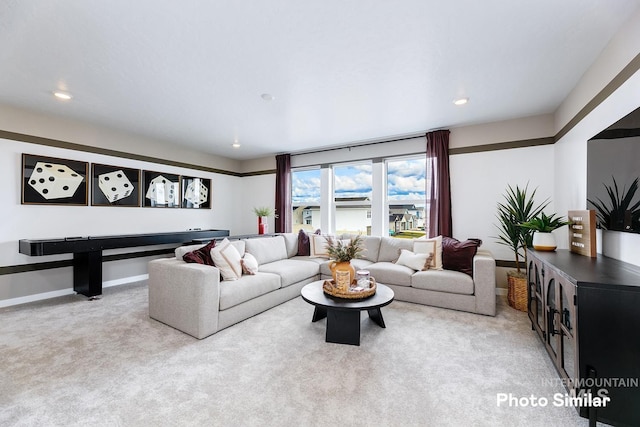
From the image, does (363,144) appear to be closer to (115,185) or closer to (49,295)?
(115,185)

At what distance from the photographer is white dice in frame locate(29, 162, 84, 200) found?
369 centimetres

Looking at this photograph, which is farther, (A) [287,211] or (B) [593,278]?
(A) [287,211]

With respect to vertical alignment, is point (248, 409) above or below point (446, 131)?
below

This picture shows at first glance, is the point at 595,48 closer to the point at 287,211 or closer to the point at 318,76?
the point at 318,76

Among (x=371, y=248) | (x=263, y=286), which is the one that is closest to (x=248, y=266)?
(x=263, y=286)

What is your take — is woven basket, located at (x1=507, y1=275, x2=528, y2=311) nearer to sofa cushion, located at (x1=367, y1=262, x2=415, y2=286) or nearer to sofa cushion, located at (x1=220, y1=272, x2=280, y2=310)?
sofa cushion, located at (x1=367, y1=262, x2=415, y2=286)

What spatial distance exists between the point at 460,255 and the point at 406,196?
165 centimetres

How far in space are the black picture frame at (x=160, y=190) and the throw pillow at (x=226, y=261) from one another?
2.62 metres

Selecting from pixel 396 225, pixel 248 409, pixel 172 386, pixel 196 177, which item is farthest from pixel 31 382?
pixel 396 225

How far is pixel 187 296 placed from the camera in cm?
264

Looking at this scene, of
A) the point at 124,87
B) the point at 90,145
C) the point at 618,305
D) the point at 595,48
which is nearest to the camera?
the point at 618,305

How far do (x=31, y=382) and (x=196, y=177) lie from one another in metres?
4.31

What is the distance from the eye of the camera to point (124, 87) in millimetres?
2895

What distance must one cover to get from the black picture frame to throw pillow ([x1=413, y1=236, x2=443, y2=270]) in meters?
4.47
